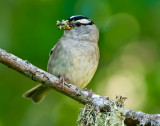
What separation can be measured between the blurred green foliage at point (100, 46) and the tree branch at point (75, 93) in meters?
1.17

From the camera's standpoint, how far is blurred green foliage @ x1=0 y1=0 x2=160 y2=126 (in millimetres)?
4945

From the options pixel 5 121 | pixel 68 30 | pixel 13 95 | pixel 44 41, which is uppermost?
pixel 68 30

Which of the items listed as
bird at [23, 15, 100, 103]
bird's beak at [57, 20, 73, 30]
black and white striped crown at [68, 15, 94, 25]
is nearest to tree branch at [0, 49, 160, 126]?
bird at [23, 15, 100, 103]

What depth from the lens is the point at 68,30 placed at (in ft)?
17.3

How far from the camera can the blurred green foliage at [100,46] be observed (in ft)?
16.2

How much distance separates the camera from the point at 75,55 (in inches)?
192

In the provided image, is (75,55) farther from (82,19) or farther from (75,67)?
(82,19)

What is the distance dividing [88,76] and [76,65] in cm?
27

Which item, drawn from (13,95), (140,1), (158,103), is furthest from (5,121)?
(140,1)

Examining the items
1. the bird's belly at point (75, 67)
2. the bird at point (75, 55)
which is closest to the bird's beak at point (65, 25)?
the bird at point (75, 55)

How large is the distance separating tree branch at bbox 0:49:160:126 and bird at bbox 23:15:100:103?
0.73m

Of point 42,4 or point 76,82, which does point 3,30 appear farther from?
point 76,82

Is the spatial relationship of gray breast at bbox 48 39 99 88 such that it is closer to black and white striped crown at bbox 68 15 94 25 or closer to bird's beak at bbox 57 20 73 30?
bird's beak at bbox 57 20 73 30

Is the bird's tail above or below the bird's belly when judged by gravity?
below
